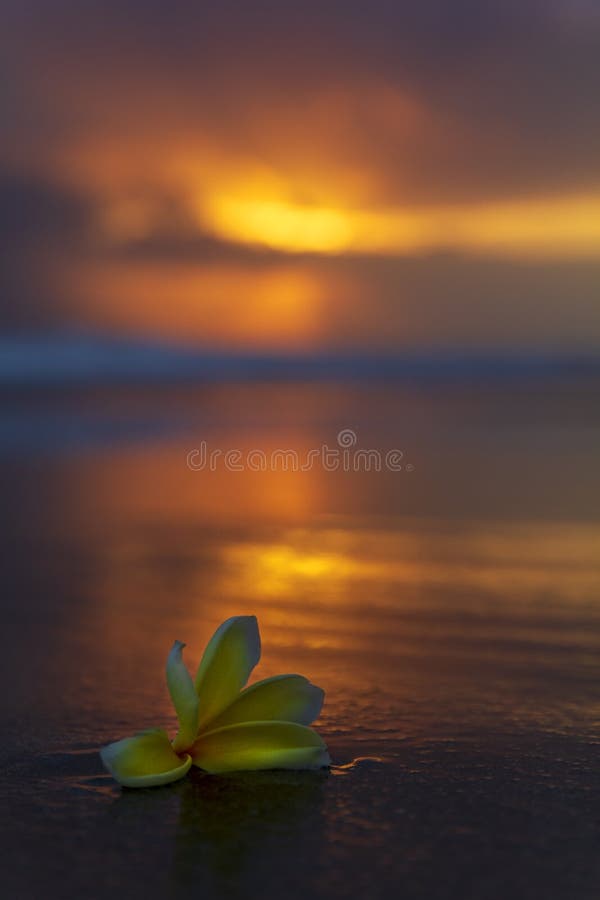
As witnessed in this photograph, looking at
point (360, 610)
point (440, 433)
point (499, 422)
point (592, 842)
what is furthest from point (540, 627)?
point (499, 422)

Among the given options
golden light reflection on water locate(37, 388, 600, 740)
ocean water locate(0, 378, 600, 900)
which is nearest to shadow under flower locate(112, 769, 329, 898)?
ocean water locate(0, 378, 600, 900)

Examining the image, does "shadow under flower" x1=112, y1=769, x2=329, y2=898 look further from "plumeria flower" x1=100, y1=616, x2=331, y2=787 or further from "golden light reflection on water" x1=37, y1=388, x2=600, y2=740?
"golden light reflection on water" x1=37, y1=388, x2=600, y2=740

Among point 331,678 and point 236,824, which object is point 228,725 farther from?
point 331,678

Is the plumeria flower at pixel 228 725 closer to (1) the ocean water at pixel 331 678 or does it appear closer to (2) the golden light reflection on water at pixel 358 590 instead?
(1) the ocean water at pixel 331 678

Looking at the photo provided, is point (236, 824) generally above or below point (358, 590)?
below

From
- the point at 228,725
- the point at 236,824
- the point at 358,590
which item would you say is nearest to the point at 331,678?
the point at 228,725

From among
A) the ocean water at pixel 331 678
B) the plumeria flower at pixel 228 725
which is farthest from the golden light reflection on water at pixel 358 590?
the plumeria flower at pixel 228 725

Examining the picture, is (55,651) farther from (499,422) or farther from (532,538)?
(499,422)
